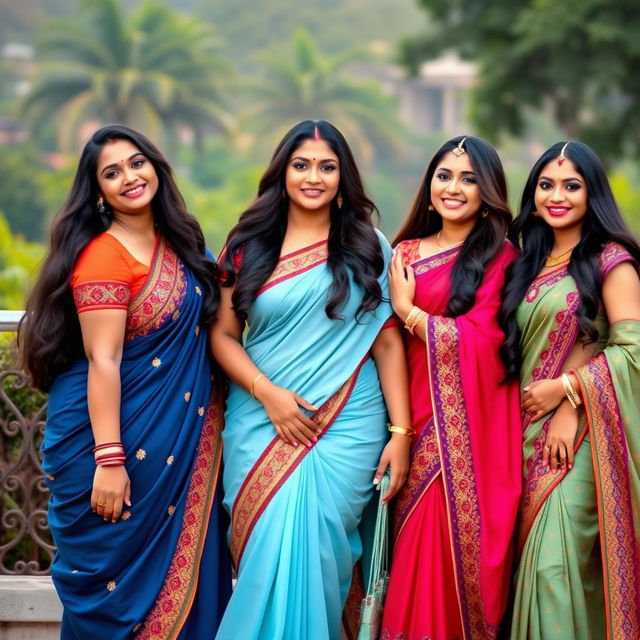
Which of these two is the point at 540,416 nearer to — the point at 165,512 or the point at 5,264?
the point at 165,512

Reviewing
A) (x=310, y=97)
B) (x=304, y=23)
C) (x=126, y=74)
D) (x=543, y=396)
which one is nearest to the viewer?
(x=543, y=396)

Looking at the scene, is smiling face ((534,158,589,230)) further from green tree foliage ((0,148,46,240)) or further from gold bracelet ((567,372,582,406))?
green tree foliage ((0,148,46,240))

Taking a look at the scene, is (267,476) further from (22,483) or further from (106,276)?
(22,483)

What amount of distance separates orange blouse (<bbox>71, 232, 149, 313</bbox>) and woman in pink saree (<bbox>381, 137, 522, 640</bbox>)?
2.77ft

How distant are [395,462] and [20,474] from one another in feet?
4.98

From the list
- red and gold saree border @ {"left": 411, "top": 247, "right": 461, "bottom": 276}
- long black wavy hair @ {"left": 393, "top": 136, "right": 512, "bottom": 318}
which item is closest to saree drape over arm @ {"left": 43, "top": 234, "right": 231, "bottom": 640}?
red and gold saree border @ {"left": 411, "top": 247, "right": 461, "bottom": 276}

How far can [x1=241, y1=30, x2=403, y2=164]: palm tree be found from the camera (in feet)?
155

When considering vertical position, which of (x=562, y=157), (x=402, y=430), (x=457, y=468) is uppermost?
(x=562, y=157)

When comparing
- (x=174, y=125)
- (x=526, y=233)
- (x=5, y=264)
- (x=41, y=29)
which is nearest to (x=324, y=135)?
(x=526, y=233)

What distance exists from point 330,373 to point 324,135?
77cm

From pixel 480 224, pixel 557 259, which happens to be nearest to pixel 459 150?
pixel 480 224

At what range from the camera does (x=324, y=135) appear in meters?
3.75

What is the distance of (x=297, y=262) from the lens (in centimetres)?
378

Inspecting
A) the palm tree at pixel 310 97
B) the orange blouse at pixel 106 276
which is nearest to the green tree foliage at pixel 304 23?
the palm tree at pixel 310 97
